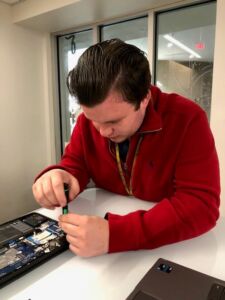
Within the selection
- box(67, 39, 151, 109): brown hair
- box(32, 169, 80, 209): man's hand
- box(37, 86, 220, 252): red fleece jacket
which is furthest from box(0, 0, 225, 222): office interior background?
box(32, 169, 80, 209): man's hand

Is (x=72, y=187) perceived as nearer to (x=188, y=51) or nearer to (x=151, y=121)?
(x=151, y=121)

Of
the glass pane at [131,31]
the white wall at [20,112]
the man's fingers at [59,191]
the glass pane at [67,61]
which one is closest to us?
the man's fingers at [59,191]

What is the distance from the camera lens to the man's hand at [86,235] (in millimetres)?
589

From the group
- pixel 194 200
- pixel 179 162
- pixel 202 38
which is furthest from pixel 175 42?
pixel 194 200

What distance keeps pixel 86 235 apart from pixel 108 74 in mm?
380

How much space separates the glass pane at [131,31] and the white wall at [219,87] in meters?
0.70

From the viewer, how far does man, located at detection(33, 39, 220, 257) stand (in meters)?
0.62

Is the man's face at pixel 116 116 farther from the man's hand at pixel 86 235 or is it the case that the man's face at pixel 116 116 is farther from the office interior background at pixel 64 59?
the office interior background at pixel 64 59

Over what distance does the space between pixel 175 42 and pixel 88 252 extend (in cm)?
180

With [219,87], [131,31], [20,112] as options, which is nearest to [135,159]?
[219,87]

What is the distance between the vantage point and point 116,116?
0.67m

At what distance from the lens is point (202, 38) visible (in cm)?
182

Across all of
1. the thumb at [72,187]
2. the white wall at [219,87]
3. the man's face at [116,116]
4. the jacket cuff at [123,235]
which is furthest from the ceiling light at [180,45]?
the jacket cuff at [123,235]

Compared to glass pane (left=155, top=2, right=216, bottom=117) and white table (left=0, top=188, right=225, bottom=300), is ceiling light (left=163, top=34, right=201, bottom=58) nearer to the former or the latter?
glass pane (left=155, top=2, right=216, bottom=117)
